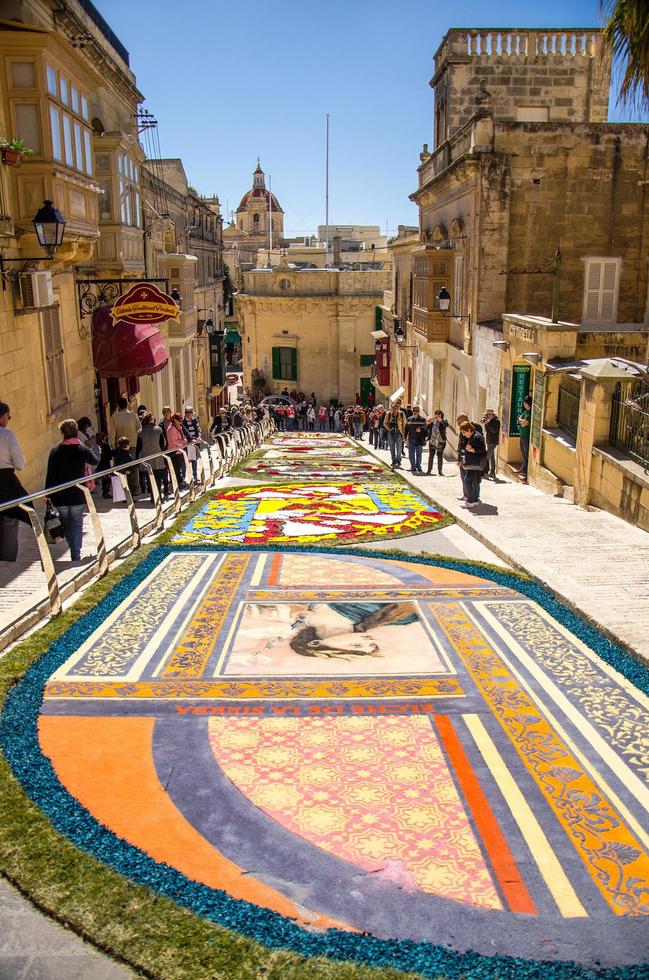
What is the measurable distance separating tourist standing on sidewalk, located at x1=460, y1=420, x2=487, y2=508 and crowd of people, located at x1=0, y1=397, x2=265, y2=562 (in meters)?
4.48

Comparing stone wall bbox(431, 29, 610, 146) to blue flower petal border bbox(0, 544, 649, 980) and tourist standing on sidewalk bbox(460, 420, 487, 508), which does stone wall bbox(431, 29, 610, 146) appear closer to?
tourist standing on sidewalk bbox(460, 420, 487, 508)

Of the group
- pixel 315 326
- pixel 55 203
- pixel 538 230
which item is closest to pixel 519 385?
pixel 538 230

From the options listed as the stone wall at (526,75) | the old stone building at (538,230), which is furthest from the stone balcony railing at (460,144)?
the stone wall at (526,75)

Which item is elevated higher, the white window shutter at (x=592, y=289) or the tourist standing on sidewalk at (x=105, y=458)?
the white window shutter at (x=592, y=289)

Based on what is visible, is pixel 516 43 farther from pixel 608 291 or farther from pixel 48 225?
pixel 48 225

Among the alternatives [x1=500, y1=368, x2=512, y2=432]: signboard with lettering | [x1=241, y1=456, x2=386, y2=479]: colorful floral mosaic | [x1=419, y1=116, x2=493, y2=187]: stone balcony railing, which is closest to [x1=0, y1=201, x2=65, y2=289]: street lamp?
[x1=241, y1=456, x2=386, y2=479]: colorful floral mosaic

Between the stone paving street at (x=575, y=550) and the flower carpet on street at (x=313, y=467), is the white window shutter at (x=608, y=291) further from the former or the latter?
the stone paving street at (x=575, y=550)

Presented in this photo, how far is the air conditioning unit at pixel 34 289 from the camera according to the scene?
11.3 meters

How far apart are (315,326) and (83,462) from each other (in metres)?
42.7

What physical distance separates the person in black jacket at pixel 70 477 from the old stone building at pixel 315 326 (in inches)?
1661

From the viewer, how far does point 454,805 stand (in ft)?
14.6

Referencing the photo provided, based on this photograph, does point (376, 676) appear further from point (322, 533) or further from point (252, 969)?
point (322, 533)

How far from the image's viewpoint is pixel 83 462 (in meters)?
8.81

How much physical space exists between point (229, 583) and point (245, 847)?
4.36m
